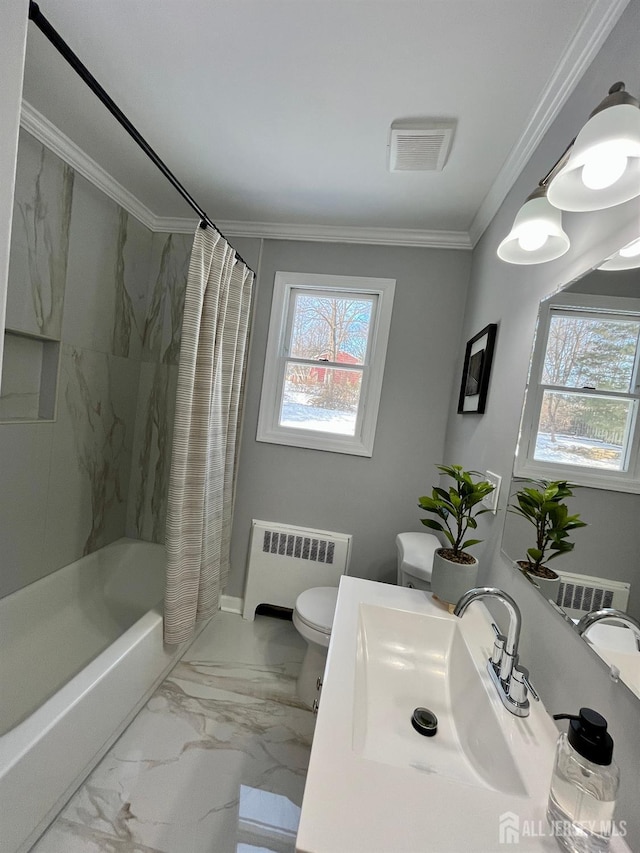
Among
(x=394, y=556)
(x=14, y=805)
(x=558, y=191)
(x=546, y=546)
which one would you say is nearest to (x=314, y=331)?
(x=394, y=556)

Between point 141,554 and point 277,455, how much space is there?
1068mm

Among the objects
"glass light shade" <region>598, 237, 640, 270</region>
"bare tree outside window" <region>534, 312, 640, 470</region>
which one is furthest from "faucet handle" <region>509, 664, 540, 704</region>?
"glass light shade" <region>598, 237, 640, 270</region>

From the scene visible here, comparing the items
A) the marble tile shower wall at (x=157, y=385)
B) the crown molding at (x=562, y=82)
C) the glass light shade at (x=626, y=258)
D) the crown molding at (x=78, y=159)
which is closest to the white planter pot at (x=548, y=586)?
the glass light shade at (x=626, y=258)

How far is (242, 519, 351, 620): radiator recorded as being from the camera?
2258 millimetres

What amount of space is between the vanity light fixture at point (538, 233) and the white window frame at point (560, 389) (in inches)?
5.1

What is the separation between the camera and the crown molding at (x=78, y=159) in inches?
59.7

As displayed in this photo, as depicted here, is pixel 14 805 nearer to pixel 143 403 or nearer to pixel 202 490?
pixel 202 490

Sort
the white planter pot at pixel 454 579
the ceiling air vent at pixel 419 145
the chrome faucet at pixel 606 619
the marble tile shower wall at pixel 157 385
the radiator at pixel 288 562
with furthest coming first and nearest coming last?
1. the marble tile shower wall at pixel 157 385
2. the radiator at pixel 288 562
3. the ceiling air vent at pixel 419 145
4. the white planter pot at pixel 454 579
5. the chrome faucet at pixel 606 619

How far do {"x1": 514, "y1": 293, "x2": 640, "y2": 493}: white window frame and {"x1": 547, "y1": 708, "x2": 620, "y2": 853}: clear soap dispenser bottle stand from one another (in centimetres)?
38

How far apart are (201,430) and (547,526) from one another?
1408 mm

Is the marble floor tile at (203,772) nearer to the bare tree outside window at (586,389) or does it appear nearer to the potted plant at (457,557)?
the potted plant at (457,557)

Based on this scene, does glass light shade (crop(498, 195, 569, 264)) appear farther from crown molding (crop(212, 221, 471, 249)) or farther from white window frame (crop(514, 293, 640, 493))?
crown molding (crop(212, 221, 471, 249))

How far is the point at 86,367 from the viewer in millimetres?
1965

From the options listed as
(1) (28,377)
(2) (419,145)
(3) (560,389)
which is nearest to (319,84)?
(2) (419,145)
